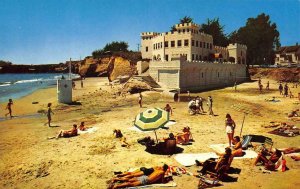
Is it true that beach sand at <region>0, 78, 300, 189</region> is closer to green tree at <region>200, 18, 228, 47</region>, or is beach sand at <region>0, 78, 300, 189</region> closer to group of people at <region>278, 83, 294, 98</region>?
group of people at <region>278, 83, 294, 98</region>

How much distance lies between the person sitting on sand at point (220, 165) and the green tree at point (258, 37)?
74027 millimetres

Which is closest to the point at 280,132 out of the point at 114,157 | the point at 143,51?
the point at 114,157

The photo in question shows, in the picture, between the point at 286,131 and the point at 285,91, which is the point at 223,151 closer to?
the point at 286,131

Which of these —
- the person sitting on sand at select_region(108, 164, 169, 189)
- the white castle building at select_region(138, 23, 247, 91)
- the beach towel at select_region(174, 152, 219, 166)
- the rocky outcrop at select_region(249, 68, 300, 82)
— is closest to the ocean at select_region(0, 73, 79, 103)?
the white castle building at select_region(138, 23, 247, 91)

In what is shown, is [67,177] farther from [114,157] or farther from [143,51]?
[143,51]

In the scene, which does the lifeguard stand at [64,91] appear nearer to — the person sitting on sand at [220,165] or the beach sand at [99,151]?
the beach sand at [99,151]

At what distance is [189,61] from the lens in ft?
127

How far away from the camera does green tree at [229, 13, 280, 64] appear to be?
263 ft

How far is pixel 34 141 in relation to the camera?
16.7 metres

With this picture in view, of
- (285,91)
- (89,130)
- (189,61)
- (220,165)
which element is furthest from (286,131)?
(189,61)

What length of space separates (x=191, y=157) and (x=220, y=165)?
2.29m

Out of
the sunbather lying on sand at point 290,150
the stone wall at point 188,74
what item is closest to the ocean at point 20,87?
the stone wall at point 188,74

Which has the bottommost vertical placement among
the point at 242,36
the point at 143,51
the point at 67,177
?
the point at 67,177

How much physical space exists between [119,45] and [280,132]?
116m
